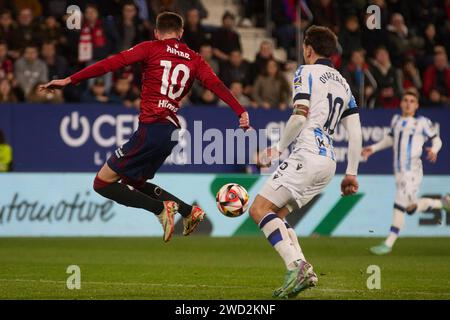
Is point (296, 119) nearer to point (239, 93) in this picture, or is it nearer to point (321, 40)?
point (321, 40)

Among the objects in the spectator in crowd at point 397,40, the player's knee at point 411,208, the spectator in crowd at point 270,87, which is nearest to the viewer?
the player's knee at point 411,208

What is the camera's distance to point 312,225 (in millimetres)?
17469

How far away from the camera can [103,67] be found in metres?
10.1

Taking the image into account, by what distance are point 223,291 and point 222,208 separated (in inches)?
31.9

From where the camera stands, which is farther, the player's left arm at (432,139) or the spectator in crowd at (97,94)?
the spectator in crowd at (97,94)

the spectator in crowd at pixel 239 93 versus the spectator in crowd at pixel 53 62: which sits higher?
the spectator in crowd at pixel 53 62

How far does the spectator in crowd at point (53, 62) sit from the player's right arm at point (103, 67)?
8.47 m

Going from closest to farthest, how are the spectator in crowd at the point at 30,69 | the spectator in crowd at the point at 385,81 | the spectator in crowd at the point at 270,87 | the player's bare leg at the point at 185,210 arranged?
the player's bare leg at the point at 185,210 < the spectator in crowd at the point at 30,69 < the spectator in crowd at the point at 270,87 < the spectator in crowd at the point at 385,81

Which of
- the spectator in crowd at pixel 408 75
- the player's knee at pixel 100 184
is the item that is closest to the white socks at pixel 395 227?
the player's knee at pixel 100 184

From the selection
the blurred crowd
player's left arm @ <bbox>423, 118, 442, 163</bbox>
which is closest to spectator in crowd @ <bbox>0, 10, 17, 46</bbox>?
the blurred crowd

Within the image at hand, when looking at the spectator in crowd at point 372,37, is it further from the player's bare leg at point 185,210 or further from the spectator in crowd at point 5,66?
the player's bare leg at point 185,210

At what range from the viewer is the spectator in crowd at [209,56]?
1941 centimetres

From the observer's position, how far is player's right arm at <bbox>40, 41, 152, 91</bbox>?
9.95 metres

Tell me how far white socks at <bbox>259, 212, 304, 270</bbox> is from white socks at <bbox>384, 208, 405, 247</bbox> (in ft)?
18.6
